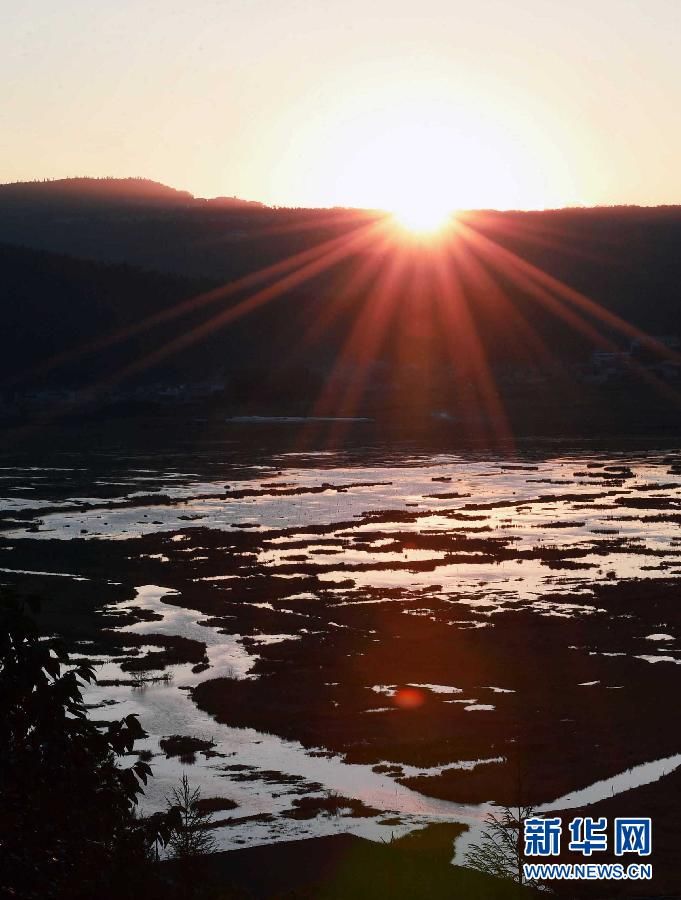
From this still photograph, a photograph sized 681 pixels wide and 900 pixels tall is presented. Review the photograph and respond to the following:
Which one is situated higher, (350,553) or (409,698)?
(409,698)

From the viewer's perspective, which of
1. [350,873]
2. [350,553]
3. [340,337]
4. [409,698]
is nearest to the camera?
[350,873]

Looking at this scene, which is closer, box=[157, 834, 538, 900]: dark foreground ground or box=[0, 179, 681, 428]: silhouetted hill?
box=[157, 834, 538, 900]: dark foreground ground

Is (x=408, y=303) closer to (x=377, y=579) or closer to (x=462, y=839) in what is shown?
(x=377, y=579)

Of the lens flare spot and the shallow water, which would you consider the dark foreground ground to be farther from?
the lens flare spot

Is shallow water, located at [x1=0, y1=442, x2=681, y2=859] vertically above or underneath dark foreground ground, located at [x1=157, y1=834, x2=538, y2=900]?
underneath

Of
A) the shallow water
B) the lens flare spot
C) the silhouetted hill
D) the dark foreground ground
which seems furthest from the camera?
the silhouetted hill

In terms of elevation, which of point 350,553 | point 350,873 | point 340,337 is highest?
point 340,337

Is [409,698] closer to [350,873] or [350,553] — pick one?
[350,873]

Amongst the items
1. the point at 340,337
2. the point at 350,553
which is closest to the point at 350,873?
the point at 350,553

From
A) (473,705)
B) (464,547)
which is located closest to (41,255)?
(464,547)

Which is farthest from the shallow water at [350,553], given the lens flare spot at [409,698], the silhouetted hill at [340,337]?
the silhouetted hill at [340,337]

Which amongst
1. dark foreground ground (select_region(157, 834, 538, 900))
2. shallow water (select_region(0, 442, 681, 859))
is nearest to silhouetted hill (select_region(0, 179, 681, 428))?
shallow water (select_region(0, 442, 681, 859))

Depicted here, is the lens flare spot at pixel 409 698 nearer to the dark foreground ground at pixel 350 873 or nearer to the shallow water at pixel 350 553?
the shallow water at pixel 350 553
